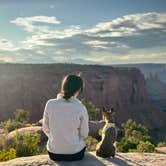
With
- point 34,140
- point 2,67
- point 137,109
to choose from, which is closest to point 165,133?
point 137,109

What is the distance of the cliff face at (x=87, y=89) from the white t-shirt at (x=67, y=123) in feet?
194

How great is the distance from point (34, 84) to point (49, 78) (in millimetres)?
3261

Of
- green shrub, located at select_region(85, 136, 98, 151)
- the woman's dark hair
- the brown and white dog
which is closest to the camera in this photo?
the woman's dark hair

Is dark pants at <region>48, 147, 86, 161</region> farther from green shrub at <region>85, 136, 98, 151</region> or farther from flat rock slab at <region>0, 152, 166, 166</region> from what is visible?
green shrub at <region>85, 136, 98, 151</region>

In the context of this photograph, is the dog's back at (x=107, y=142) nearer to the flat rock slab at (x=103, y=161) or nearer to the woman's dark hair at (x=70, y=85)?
the flat rock slab at (x=103, y=161)

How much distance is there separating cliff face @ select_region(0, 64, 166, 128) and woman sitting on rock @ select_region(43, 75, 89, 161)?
5908cm

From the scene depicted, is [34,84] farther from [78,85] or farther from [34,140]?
[78,85]

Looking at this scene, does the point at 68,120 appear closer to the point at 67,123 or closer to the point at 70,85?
the point at 67,123

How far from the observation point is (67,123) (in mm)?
7719

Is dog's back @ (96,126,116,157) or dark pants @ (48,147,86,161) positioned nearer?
dark pants @ (48,147,86,161)

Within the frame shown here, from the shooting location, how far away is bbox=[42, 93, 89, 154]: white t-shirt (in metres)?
7.68

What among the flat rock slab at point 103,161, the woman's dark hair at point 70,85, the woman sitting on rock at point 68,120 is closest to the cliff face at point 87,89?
the flat rock slab at point 103,161

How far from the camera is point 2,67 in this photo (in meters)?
77.4

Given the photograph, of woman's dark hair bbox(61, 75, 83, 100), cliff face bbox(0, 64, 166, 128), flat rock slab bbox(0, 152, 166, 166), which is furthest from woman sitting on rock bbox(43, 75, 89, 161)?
cliff face bbox(0, 64, 166, 128)
